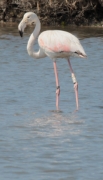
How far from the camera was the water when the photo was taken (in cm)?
608

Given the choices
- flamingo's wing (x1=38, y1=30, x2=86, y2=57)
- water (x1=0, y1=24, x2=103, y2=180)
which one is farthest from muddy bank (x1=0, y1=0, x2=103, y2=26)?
flamingo's wing (x1=38, y1=30, x2=86, y2=57)

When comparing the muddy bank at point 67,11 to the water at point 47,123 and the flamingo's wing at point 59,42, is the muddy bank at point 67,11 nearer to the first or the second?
the water at point 47,123

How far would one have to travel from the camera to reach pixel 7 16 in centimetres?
2373

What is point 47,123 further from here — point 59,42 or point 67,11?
point 67,11

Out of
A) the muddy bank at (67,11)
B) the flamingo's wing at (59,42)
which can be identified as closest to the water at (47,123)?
the flamingo's wing at (59,42)

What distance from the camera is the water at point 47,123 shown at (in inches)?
239

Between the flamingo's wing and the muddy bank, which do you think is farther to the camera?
the muddy bank

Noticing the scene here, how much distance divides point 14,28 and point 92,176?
16402 millimetres

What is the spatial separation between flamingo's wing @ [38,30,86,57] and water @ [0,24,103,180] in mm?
889

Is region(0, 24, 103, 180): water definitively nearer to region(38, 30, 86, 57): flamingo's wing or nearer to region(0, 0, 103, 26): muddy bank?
region(38, 30, 86, 57): flamingo's wing

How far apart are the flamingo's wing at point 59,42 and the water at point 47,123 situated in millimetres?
889

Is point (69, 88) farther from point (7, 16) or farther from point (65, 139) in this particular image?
point (7, 16)

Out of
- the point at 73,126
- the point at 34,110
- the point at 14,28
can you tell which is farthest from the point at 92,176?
the point at 14,28

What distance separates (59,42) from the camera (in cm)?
968
